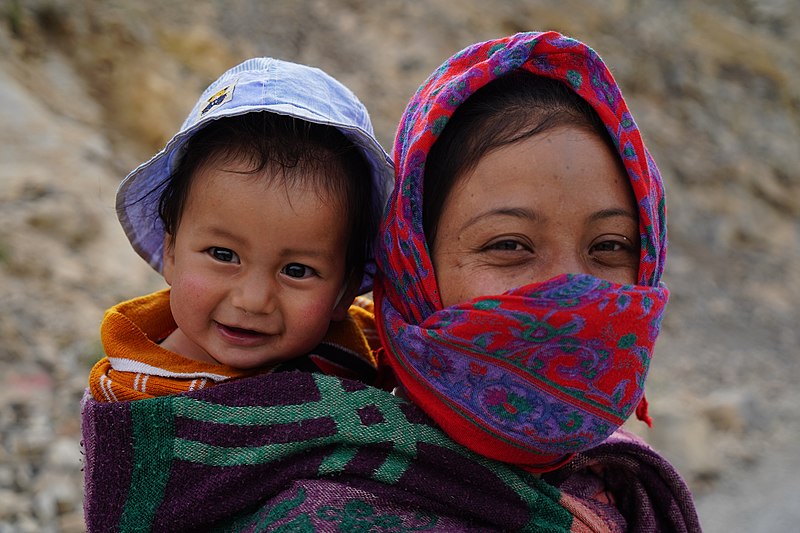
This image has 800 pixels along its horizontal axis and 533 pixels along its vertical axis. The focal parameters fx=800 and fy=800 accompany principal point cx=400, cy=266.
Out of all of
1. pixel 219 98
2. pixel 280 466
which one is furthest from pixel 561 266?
pixel 219 98

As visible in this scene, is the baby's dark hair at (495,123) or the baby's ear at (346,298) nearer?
the baby's dark hair at (495,123)

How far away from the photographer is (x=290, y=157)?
5.36 feet

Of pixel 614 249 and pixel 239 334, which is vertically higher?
pixel 614 249

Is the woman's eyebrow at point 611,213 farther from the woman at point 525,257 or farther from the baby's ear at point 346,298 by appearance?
the baby's ear at point 346,298

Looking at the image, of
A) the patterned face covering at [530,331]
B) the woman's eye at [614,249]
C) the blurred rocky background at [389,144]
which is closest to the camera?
the patterned face covering at [530,331]

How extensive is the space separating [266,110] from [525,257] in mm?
597

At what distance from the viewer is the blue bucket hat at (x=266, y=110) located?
1.65 m

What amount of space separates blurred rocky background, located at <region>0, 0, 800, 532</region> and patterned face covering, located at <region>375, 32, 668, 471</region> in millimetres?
2295

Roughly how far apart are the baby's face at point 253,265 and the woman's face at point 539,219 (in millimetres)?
257

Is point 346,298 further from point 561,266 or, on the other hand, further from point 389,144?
point 389,144

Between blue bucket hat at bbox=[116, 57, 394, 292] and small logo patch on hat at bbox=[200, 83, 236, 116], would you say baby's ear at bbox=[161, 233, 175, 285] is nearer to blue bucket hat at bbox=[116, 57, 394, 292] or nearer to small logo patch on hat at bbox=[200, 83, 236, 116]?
blue bucket hat at bbox=[116, 57, 394, 292]

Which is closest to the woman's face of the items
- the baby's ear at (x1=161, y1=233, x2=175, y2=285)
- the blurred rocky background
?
the baby's ear at (x1=161, y1=233, x2=175, y2=285)

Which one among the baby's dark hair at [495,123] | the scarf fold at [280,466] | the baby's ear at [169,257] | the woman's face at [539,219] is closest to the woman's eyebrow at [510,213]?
the woman's face at [539,219]

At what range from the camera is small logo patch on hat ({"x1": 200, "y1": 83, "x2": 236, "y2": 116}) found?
66.2 inches
